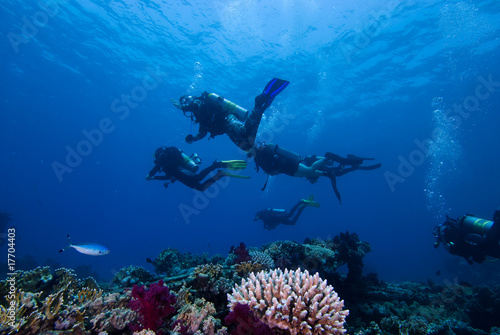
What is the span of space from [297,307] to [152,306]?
5.86 feet

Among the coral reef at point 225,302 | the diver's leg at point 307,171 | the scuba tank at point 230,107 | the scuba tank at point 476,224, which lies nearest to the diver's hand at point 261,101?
the scuba tank at point 230,107

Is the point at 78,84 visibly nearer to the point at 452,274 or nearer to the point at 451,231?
the point at 451,231

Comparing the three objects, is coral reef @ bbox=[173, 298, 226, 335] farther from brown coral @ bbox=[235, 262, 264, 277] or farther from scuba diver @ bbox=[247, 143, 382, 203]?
scuba diver @ bbox=[247, 143, 382, 203]

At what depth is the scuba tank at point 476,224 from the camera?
8.00 m

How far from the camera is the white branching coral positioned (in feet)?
8.96

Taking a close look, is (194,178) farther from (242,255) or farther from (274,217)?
(274,217)

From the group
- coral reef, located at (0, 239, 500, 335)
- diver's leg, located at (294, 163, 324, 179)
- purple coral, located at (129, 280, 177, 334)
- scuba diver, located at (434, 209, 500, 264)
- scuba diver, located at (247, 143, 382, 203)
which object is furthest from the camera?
diver's leg, located at (294, 163, 324, 179)

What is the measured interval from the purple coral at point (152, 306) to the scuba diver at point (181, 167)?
6.84 meters

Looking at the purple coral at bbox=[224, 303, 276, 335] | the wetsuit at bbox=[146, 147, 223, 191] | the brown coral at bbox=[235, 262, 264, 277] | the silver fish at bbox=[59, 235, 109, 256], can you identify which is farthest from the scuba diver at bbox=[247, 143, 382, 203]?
the purple coral at bbox=[224, 303, 276, 335]

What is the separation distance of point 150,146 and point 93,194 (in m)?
81.7

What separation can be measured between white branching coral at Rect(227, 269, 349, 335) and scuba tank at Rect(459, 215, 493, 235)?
337 inches

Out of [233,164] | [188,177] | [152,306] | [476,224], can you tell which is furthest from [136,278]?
[476,224]

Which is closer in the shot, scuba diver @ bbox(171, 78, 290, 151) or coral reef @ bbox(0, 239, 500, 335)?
coral reef @ bbox(0, 239, 500, 335)

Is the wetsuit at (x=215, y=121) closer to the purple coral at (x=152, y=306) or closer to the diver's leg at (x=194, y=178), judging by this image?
the diver's leg at (x=194, y=178)
